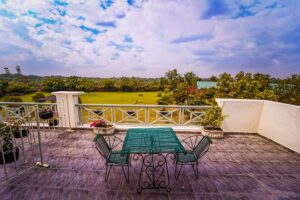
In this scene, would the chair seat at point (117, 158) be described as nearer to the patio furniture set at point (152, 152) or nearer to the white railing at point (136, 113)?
the patio furniture set at point (152, 152)

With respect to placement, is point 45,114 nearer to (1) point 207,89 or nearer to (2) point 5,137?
(2) point 5,137

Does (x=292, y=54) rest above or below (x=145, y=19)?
below

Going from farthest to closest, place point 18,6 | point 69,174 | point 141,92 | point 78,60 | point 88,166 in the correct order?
point 141,92, point 78,60, point 18,6, point 88,166, point 69,174

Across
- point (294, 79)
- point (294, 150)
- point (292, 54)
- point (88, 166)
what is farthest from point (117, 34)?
point (294, 79)

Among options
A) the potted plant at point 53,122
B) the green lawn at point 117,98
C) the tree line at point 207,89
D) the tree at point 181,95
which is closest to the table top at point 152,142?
the potted plant at point 53,122

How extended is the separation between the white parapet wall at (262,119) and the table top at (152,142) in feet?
8.89

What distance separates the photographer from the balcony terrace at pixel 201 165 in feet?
7.32

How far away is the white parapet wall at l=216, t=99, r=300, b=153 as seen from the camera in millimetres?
3840

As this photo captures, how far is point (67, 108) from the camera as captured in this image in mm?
4844

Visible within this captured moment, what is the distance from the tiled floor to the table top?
59cm

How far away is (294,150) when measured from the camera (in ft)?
12.2

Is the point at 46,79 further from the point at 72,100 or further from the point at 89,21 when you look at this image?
the point at 72,100

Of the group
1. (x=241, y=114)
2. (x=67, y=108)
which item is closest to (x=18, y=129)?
(x=67, y=108)

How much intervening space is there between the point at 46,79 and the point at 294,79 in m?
26.1
